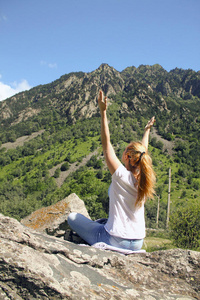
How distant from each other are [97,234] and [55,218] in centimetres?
414

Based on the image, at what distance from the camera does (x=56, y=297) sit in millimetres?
2193

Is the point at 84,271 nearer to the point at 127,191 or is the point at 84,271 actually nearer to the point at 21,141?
the point at 127,191

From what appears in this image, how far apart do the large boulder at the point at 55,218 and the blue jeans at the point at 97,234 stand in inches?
110

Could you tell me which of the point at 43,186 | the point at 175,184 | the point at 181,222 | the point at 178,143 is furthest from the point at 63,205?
the point at 178,143

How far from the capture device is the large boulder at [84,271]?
2.21 metres

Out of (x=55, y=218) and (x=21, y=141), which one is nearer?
(x=55, y=218)

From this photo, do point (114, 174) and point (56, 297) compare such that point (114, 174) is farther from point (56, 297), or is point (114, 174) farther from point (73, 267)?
point (56, 297)

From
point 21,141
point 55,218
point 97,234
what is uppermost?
point 21,141

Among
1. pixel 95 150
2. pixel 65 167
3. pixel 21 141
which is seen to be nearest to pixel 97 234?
pixel 65 167

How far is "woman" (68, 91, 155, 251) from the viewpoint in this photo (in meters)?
3.22

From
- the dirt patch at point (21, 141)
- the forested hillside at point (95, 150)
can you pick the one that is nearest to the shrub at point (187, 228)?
the forested hillside at point (95, 150)

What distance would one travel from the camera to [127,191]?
10.8 feet

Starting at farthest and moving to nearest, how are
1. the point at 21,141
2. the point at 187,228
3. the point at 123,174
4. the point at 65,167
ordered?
the point at 21,141, the point at 65,167, the point at 187,228, the point at 123,174

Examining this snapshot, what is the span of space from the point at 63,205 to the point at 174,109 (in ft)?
658
